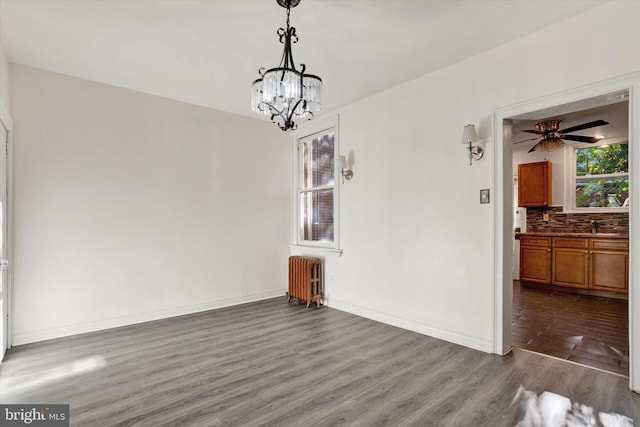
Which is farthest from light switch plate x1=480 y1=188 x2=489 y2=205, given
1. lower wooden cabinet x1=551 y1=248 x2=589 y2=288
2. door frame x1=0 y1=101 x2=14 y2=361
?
door frame x1=0 y1=101 x2=14 y2=361

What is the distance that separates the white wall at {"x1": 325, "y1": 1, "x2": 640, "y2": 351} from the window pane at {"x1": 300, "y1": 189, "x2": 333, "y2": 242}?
404 mm

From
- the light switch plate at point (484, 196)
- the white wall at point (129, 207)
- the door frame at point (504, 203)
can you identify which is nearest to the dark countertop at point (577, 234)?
the door frame at point (504, 203)

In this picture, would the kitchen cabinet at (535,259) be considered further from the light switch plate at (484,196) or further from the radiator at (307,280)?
the radiator at (307,280)

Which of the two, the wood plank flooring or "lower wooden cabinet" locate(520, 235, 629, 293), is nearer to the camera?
the wood plank flooring

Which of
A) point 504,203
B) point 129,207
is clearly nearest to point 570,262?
point 504,203

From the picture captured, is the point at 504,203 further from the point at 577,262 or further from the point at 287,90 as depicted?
the point at 577,262

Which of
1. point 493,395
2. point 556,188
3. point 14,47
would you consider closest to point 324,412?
point 493,395

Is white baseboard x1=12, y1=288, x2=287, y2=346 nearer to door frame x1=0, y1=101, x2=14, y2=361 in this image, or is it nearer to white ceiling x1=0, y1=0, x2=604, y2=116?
door frame x1=0, y1=101, x2=14, y2=361

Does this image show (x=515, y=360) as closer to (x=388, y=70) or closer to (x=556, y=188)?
(x=388, y=70)

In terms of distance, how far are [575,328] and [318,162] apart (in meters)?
3.98

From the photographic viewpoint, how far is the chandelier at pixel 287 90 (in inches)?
82.5

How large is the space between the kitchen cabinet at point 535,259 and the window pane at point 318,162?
405 centimetres

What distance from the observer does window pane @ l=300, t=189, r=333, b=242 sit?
16.2 feet

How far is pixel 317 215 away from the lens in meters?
5.22
